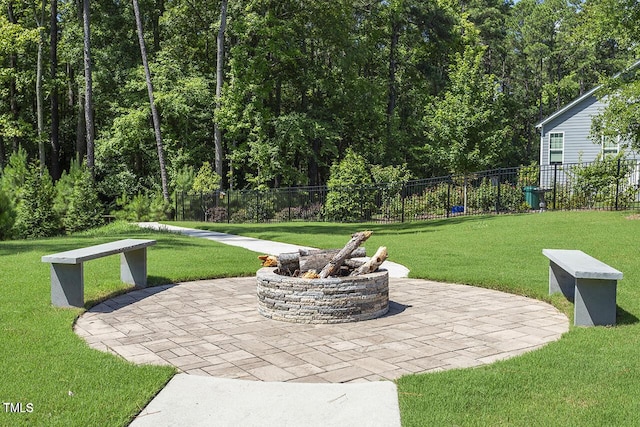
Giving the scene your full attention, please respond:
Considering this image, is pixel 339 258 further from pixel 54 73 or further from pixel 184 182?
pixel 54 73

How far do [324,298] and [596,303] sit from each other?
2.89 metres

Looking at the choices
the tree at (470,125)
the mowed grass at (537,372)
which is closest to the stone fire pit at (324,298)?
the mowed grass at (537,372)

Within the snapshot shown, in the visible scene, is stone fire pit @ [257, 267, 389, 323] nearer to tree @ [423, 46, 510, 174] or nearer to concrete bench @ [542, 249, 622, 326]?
concrete bench @ [542, 249, 622, 326]

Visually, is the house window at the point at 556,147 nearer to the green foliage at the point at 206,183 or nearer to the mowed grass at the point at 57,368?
the green foliage at the point at 206,183

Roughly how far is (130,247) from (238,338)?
122 inches

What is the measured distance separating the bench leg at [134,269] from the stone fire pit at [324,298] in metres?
2.95

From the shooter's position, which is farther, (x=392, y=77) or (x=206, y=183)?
(x=392, y=77)

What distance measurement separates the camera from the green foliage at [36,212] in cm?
1983

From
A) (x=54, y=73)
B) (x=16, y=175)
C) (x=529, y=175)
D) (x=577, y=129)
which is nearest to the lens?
(x=16, y=175)

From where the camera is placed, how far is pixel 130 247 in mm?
8289

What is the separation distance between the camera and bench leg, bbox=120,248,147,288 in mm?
8914

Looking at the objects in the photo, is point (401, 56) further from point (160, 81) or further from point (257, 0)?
point (160, 81)

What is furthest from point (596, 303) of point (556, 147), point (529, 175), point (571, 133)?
point (556, 147)

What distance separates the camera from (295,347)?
18.4ft
